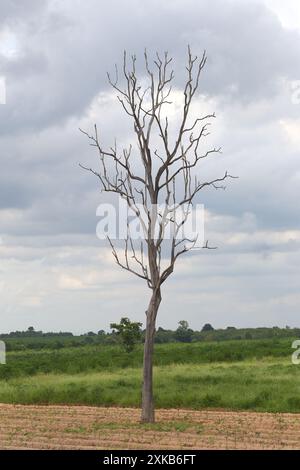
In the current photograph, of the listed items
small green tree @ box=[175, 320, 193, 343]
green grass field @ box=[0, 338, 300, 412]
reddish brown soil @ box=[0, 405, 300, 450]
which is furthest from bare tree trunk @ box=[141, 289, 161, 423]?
small green tree @ box=[175, 320, 193, 343]

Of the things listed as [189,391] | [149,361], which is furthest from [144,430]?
[189,391]

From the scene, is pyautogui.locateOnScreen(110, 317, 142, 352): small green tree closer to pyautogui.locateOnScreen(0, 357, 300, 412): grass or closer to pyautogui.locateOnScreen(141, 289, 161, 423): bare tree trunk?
pyautogui.locateOnScreen(0, 357, 300, 412): grass

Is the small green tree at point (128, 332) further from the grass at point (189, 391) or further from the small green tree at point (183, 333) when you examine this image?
the small green tree at point (183, 333)

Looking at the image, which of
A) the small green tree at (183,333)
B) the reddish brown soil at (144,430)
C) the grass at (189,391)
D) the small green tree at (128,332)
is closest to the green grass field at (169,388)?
the grass at (189,391)

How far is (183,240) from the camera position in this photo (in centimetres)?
1909

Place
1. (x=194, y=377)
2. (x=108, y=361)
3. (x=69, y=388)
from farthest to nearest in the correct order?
(x=108, y=361), (x=194, y=377), (x=69, y=388)

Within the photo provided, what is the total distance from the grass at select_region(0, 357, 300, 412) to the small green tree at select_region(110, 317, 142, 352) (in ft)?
70.2

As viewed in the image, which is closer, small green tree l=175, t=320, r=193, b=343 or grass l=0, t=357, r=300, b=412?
grass l=0, t=357, r=300, b=412

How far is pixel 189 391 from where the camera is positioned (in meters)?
25.4

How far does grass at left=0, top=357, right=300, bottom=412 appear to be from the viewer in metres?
23.3
